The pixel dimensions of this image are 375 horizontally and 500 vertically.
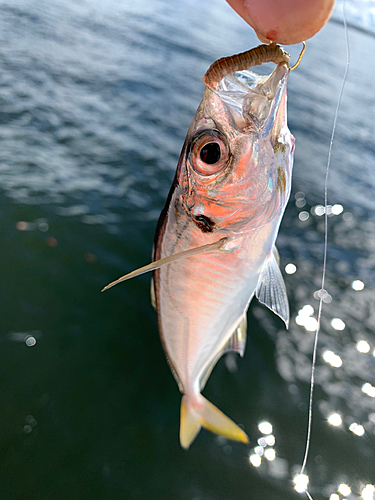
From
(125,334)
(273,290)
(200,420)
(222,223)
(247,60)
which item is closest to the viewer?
(247,60)

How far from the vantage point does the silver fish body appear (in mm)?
1365

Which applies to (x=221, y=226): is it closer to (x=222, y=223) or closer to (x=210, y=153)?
(x=222, y=223)

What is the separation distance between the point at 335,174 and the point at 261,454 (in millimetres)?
6342

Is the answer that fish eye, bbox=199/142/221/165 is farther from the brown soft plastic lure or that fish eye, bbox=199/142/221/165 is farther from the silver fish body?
the brown soft plastic lure

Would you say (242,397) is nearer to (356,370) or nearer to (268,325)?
(268,325)

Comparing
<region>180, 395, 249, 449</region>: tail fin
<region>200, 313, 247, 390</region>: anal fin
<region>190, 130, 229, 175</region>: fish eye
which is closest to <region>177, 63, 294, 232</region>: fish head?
<region>190, 130, 229, 175</region>: fish eye

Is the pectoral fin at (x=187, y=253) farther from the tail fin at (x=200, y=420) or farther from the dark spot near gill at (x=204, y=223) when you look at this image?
the tail fin at (x=200, y=420)

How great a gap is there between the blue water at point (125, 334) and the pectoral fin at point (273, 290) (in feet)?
4.55

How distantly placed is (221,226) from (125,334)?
1995 mm

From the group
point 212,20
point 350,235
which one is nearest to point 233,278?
point 350,235

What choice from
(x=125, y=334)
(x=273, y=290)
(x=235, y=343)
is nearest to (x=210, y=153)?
(x=273, y=290)

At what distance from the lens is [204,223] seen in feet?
5.22

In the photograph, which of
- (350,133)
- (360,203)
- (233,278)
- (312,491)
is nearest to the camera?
(233,278)

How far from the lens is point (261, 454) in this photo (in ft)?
8.35
